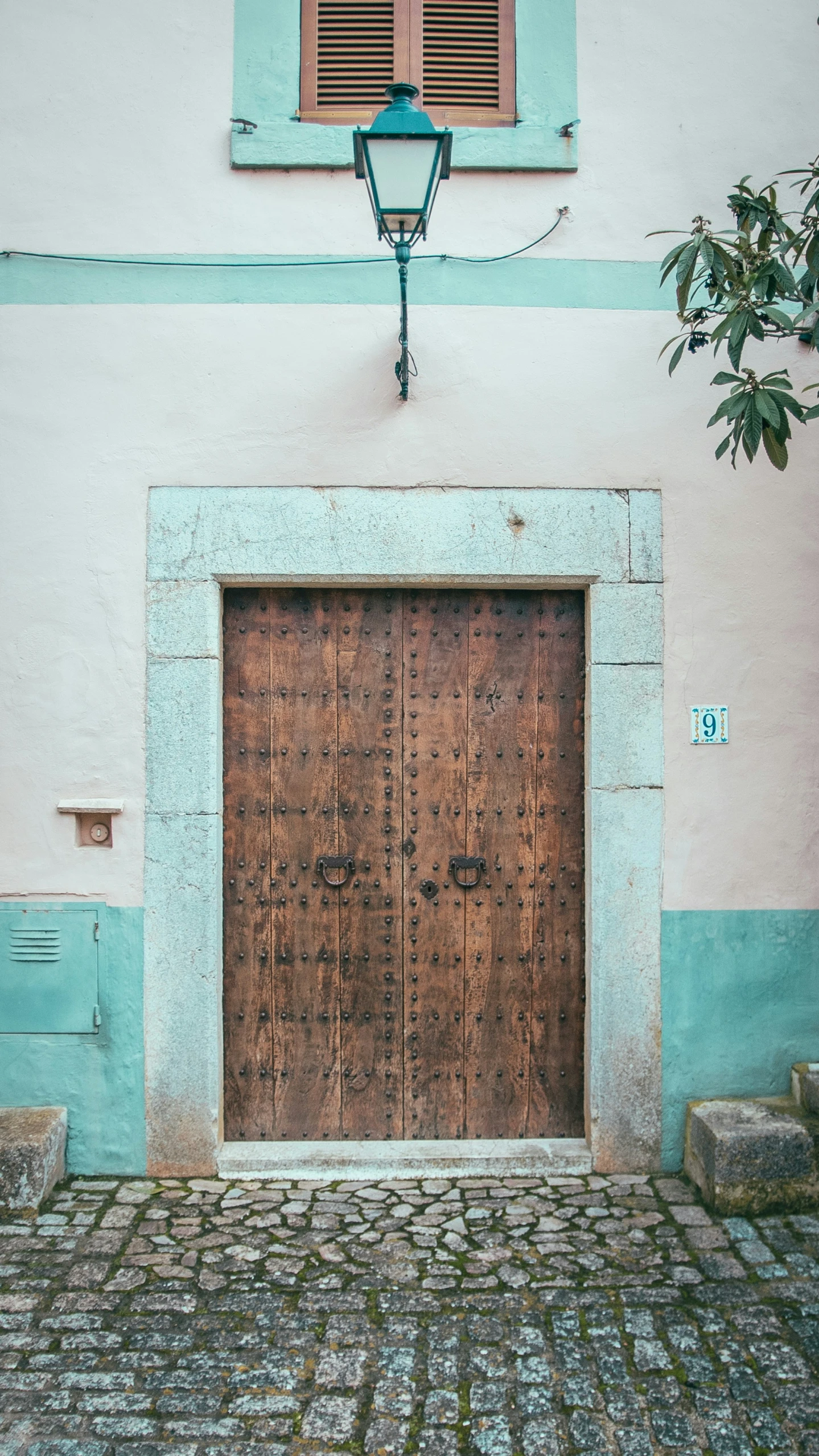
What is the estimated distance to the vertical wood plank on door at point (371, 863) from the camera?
3.65m

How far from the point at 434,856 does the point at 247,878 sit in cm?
70

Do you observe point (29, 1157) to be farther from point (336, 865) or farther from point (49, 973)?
point (336, 865)

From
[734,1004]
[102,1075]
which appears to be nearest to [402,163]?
[734,1004]

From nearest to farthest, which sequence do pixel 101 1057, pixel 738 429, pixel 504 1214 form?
pixel 738 429
pixel 504 1214
pixel 101 1057

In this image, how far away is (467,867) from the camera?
143 inches

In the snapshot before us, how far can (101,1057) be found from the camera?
352cm

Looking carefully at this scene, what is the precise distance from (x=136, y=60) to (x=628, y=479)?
91.9 inches

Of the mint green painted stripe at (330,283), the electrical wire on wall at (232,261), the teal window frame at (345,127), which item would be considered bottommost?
the mint green painted stripe at (330,283)

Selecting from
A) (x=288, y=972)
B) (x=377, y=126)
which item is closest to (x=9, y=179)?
(x=377, y=126)

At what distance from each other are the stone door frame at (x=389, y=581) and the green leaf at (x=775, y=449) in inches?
30.5

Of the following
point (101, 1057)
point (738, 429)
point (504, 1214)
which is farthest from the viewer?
point (101, 1057)

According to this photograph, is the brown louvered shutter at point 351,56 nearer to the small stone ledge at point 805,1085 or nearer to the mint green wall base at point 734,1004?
the mint green wall base at point 734,1004

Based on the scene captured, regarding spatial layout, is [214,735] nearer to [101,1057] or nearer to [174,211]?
[101,1057]

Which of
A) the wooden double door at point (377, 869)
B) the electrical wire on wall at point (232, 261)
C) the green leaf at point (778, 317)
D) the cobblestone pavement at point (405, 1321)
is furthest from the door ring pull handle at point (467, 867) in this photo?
the electrical wire on wall at point (232, 261)
